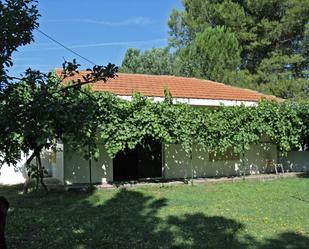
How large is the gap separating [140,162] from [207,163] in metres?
2.87

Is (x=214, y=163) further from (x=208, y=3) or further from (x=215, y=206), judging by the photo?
(x=208, y=3)

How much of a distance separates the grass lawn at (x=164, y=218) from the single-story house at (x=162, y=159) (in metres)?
1.87

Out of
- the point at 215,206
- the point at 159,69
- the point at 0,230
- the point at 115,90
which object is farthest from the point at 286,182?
the point at 159,69

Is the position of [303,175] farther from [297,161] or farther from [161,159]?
[161,159]

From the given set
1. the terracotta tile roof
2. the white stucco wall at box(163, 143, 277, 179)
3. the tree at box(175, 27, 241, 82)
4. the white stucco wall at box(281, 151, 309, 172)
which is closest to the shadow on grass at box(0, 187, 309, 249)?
the white stucco wall at box(163, 143, 277, 179)

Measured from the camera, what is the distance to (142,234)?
859 centimetres

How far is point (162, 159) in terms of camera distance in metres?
18.1

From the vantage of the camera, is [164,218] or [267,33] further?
[267,33]

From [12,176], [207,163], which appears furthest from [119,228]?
[12,176]

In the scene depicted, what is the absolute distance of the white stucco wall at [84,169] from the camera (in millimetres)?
16078

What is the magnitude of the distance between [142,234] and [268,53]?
2801 cm

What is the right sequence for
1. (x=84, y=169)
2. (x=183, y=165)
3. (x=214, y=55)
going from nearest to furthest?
(x=84, y=169) < (x=183, y=165) < (x=214, y=55)

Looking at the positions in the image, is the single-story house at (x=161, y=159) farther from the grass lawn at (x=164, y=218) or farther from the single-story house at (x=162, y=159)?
the grass lawn at (x=164, y=218)

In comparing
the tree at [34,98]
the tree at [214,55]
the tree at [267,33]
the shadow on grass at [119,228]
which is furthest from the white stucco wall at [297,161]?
the tree at [34,98]
